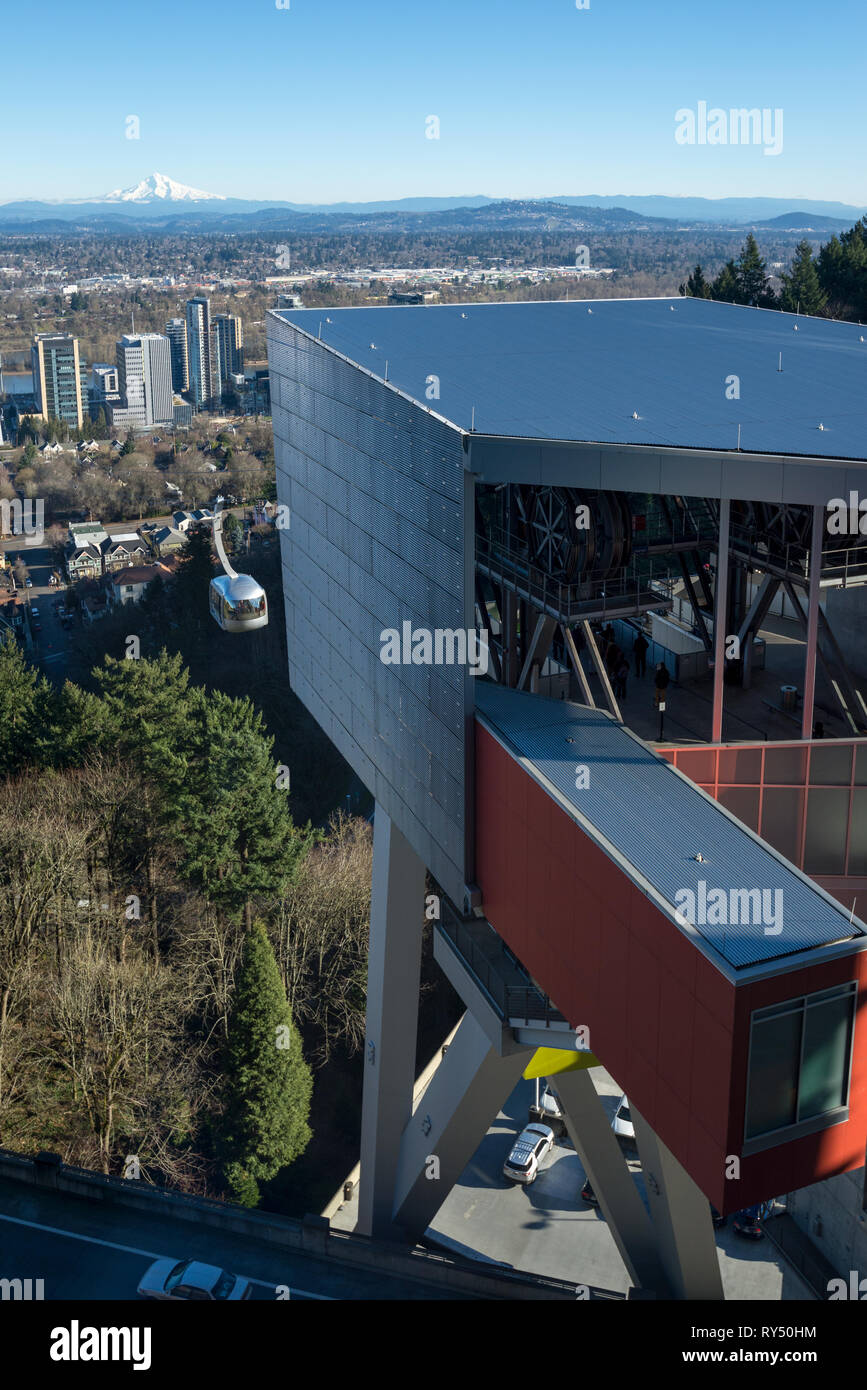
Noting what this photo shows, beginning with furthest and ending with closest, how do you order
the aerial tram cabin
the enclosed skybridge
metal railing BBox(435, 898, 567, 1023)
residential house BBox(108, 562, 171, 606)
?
residential house BBox(108, 562, 171, 606)
the aerial tram cabin
metal railing BBox(435, 898, 567, 1023)
the enclosed skybridge

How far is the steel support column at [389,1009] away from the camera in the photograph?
2280cm

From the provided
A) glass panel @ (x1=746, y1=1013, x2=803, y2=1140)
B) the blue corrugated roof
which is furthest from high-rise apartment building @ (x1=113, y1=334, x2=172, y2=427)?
glass panel @ (x1=746, y1=1013, x2=803, y2=1140)

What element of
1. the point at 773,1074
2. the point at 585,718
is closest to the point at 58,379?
the point at 585,718

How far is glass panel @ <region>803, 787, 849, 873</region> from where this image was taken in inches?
625

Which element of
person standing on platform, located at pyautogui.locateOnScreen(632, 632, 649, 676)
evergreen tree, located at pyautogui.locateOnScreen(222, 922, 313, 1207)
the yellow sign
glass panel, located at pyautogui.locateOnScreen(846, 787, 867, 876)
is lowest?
evergreen tree, located at pyautogui.locateOnScreen(222, 922, 313, 1207)

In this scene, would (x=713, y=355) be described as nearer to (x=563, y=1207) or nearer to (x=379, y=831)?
(x=379, y=831)

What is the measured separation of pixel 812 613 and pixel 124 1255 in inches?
735

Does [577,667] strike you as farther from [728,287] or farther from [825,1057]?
[728,287]

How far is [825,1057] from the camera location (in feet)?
38.3

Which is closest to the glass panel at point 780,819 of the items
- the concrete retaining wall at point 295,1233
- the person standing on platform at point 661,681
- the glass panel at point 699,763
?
the glass panel at point 699,763

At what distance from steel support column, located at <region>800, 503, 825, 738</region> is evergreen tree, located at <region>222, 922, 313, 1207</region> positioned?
62.4 feet

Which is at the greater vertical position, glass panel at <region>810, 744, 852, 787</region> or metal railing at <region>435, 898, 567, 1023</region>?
glass panel at <region>810, 744, 852, 787</region>

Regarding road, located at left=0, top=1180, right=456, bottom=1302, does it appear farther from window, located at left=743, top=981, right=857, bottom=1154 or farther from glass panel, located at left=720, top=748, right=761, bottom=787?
window, located at left=743, top=981, right=857, bottom=1154

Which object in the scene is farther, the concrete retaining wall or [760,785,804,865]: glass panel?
the concrete retaining wall
